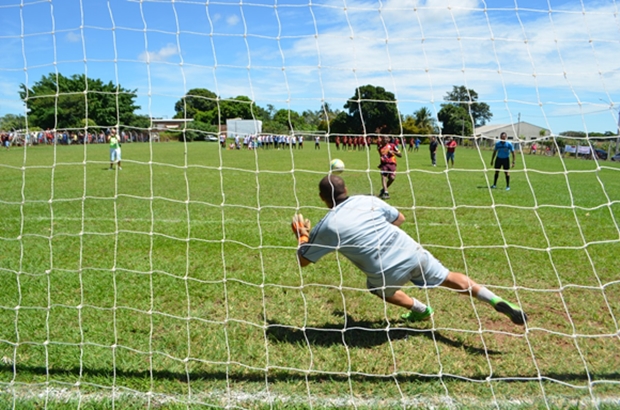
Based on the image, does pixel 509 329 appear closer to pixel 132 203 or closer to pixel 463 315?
pixel 463 315

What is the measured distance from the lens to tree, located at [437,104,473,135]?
163 inches

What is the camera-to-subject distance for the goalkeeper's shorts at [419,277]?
3410 millimetres

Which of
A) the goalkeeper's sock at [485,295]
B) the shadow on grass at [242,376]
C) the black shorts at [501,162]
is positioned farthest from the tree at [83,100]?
the black shorts at [501,162]

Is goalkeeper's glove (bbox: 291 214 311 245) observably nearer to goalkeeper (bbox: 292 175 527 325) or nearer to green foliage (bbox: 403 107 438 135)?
goalkeeper (bbox: 292 175 527 325)

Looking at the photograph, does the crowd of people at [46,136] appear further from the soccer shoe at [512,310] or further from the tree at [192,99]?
the soccer shoe at [512,310]

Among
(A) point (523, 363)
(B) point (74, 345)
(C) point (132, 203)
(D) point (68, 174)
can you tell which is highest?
(D) point (68, 174)

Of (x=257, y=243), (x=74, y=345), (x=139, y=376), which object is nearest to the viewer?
(x=139, y=376)

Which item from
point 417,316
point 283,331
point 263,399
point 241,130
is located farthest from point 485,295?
point 241,130

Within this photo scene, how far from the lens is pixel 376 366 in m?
3.23

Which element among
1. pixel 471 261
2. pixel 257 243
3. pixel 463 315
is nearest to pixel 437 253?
pixel 471 261

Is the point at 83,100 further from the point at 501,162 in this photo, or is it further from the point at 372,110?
the point at 501,162

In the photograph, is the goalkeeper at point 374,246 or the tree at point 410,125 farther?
the tree at point 410,125

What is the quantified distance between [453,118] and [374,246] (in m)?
2.00

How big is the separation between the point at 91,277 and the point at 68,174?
41.7ft
